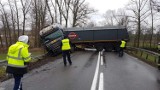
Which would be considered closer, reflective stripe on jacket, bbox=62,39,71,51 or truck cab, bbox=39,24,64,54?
reflective stripe on jacket, bbox=62,39,71,51

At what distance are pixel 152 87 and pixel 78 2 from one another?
190 feet

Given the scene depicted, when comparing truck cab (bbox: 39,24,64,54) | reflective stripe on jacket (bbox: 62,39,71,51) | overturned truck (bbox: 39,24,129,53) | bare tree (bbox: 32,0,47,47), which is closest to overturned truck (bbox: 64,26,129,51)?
overturned truck (bbox: 39,24,129,53)

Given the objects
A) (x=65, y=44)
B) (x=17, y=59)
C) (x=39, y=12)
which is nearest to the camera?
(x=17, y=59)

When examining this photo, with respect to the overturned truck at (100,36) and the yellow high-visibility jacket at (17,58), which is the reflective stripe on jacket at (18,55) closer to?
the yellow high-visibility jacket at (17,58)

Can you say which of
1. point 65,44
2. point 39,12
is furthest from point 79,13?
point 65,44

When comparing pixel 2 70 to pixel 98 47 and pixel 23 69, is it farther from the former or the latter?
pixel 98 47

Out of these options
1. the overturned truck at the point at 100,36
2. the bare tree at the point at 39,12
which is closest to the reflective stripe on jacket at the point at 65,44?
the overturned truck at the point at 100,36

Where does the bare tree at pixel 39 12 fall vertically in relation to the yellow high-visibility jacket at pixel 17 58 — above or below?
above

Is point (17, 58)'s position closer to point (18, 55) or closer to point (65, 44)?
point (18, 55)

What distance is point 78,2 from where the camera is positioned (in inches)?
2596

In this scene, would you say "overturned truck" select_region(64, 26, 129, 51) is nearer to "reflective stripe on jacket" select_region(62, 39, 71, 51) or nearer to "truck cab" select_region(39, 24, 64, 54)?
"truck cab" select_region(39, 24, 64, 54)

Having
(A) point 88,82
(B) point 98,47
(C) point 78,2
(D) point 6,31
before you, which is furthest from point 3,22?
(A) point 88,82

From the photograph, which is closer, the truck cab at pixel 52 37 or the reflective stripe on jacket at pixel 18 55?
the reflective stripe on jacket at pixel 18 55

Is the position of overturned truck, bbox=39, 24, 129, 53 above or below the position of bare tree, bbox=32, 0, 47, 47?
below
